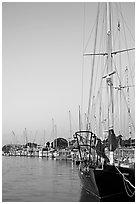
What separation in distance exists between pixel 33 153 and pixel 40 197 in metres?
99.6

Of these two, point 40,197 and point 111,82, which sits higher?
point 111,82

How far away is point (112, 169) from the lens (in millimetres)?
15148

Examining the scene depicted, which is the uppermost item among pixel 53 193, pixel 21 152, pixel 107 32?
pixel 107 32

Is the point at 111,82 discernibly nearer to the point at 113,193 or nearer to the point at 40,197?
the point at 113,193

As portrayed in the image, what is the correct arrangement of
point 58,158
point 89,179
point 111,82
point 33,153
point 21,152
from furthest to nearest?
point 21,152 → point 33,153 → point 58,158 → point 111,82 → point 89,179

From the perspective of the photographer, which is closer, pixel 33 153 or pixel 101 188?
pixel 101 188

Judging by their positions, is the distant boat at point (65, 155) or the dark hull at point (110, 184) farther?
the distant boat at point (65, 155)

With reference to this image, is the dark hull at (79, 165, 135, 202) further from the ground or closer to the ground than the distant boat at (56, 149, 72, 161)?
further from the ground

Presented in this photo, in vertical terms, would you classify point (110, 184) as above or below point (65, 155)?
above

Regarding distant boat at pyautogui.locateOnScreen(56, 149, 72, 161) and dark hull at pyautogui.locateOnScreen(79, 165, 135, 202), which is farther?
distant boat at pyautogui.locateOnScreen(56, 149, 72, 161)

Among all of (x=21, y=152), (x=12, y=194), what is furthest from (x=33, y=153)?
(x=12, y=194)

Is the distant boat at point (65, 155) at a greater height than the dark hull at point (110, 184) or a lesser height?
lesser

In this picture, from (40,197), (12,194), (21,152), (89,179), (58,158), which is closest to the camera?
(89,179)

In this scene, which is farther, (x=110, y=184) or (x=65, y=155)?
(x=65, y=155)
